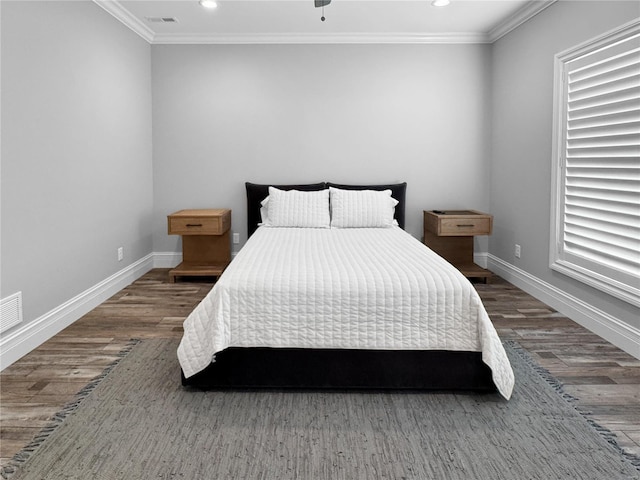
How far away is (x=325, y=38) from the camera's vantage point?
525 centimetres

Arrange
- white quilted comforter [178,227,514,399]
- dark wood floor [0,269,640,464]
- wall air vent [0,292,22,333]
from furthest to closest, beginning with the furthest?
wall air vent [0,292,22,333]
white quilted comforter [178,227,514,399]
dark wood floor [0,269,640,464]

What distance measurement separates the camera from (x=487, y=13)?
455 centimetres

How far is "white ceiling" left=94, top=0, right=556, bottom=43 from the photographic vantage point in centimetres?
430

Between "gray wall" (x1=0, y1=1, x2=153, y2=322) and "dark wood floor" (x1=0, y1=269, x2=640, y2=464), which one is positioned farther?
"gray wall" (x1=0, y1=1, x2=153, y2=322)

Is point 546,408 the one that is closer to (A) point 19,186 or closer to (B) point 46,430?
(B) point 46,430

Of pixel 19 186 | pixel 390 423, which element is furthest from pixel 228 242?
pixel 390 423

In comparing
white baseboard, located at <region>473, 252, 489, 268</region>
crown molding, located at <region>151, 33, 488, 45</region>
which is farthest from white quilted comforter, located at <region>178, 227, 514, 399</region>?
crown molding, located at <region>151, 33, 488, 45</region>

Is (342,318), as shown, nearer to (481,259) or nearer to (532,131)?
(532,131)

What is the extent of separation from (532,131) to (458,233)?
3.72 ft

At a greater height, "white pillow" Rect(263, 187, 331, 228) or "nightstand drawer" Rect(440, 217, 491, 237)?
"white pillow" Rect(263, 187, 331, 228)

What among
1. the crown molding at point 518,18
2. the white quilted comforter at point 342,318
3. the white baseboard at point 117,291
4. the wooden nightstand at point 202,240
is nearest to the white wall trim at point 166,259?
the white baseboard at point 117,291

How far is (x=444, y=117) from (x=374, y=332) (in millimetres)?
3534

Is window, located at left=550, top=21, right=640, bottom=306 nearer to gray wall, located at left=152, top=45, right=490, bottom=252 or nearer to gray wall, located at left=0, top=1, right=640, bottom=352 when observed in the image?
gray wall, located at left=0, top=1, right=640, bottom=352

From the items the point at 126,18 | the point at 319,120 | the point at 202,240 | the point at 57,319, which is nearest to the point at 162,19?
the point at 126,18
